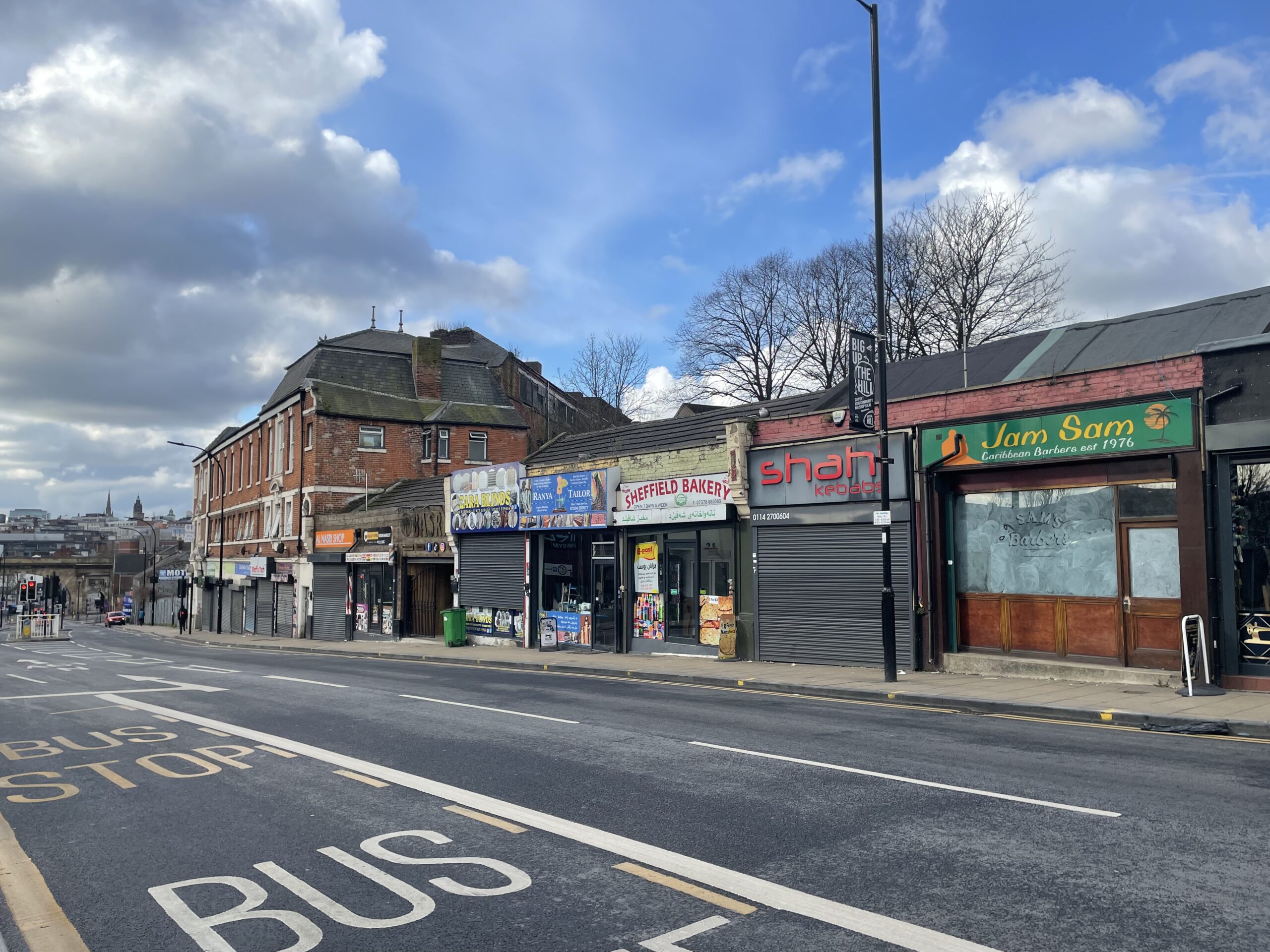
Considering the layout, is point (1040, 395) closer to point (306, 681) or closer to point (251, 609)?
point (306, 681)

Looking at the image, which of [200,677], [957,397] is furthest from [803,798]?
[200,677]

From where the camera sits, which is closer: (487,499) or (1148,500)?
(1148,500)

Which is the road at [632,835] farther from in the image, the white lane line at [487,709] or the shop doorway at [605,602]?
the shop doorway at [605,602]

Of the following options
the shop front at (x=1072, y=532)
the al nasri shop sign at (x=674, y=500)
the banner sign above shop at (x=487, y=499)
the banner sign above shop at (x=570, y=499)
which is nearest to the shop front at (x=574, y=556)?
the banner sign above shop at (x=570, y=499)

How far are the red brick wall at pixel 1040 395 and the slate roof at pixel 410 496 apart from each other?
1925 cm

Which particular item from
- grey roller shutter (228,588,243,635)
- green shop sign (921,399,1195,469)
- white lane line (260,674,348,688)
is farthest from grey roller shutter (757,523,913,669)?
grey roller shutter (228,588,243,635)

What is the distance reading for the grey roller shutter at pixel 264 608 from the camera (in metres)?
46.3

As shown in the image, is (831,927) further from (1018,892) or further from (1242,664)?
(1242,664)

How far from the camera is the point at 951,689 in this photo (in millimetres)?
14078

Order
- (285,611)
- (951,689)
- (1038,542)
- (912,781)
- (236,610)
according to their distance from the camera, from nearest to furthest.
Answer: (912,781), (951,689), (1038,542), (285,611), (236,610)

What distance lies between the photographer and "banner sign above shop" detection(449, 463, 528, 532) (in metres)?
27.6

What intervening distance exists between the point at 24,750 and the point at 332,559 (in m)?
28.8

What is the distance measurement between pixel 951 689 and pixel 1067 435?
4629 millimetres

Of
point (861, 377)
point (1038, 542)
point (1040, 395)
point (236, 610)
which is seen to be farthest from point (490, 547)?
point (236, 610)
